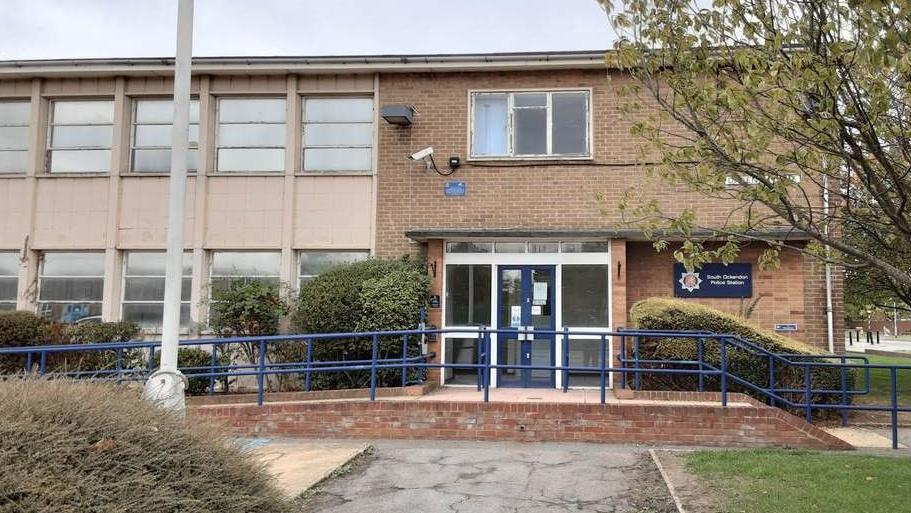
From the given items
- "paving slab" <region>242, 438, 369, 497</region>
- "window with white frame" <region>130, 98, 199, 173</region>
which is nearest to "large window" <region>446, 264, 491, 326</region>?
"paving slab" <region>242, 438, 369, 497</region>

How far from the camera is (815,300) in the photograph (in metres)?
12.1

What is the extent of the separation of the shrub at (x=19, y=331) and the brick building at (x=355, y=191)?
6.46 ft

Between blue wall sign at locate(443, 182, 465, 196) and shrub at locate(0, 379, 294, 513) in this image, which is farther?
blue wall sign at locate(443, 182, 465, 196)

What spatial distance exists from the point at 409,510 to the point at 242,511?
8.62ft

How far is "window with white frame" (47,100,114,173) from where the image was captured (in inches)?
551

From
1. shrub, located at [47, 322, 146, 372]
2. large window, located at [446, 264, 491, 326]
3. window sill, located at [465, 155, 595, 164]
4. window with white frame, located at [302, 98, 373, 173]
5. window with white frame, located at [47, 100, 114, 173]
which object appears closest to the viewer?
→ shrub, located at [47, 322, 146, 372]

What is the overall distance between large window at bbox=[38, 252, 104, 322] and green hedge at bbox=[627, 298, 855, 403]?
33.6ft

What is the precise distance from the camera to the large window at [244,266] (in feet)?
43.7

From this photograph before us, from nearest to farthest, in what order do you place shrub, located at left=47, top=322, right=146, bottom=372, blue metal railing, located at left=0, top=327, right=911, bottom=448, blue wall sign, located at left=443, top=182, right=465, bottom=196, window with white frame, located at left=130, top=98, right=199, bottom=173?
1. blue metal railing, located at left=0, top=327, right=911, bottom=448
2. shrub, located at left=47, top=322, right=146, bottom=372
3. blue wall sign, located at left=443, top=182, right=465, bottom=196
4. window with white frame, located at left=130, top=98, right=199, bottom=173

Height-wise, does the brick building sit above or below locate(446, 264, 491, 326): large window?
above

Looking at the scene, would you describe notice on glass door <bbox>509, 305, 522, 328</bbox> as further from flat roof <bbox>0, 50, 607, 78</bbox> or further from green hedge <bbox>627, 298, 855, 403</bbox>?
flat roof <bbox>0, 50, 607, 78</bbox>

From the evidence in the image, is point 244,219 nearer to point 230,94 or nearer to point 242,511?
point 230,94

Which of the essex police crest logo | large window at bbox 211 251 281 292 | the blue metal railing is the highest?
large window at bbox 211 251 281 292

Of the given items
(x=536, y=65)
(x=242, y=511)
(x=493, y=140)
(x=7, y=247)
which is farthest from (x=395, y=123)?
(x=242, y=511)
